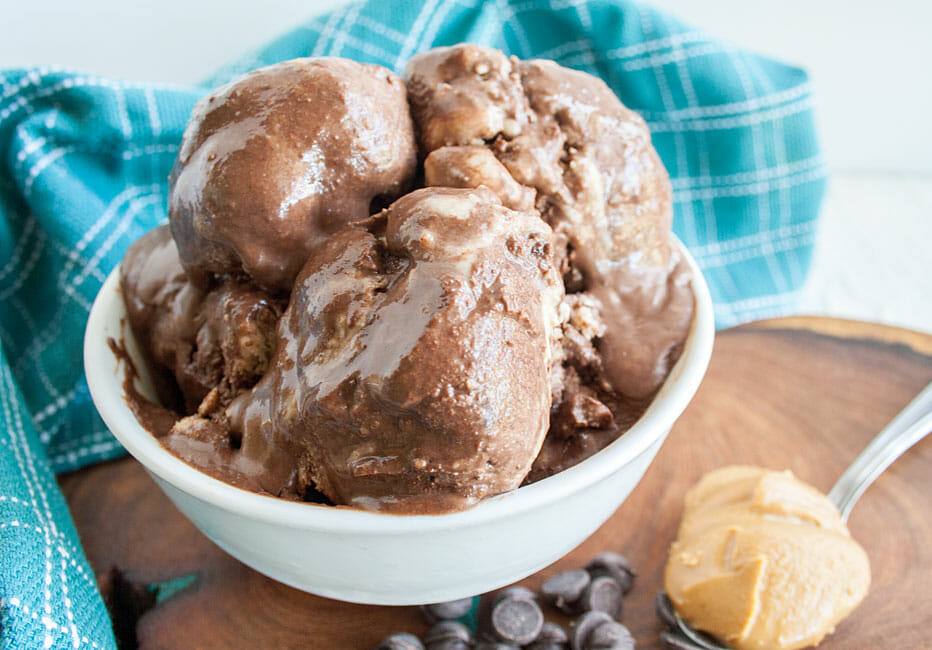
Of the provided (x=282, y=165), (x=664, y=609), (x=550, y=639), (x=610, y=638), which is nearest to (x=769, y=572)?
(x=664, y=609)

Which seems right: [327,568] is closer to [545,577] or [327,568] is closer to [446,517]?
[446,517]

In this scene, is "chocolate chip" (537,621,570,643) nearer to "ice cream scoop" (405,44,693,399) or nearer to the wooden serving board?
the wooden serving board

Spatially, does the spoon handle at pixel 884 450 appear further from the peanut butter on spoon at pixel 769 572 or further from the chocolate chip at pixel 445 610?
the chocolate chip at pixel 445 610

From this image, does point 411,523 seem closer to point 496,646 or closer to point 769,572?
point 496,646

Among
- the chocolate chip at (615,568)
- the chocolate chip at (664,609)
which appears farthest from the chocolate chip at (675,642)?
the chocolate chip at (615,568)

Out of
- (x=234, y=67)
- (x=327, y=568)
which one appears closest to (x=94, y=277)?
(x=234, y=67)
